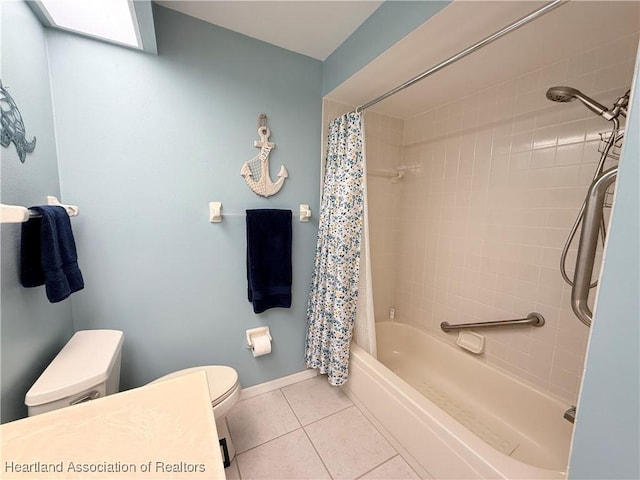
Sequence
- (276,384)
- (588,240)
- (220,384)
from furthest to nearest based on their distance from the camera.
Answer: (276,384)
(220,384)
(588,240)

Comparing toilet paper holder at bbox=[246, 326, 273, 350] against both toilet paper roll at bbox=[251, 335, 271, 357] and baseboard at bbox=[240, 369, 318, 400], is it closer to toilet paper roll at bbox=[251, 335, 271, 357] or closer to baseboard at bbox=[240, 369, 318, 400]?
toilet paper roll at bbox=[251, 335, 271, 357]

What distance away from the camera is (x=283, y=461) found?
52.4 inches

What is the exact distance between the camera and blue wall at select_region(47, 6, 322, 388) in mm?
1225

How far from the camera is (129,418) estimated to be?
0.66m

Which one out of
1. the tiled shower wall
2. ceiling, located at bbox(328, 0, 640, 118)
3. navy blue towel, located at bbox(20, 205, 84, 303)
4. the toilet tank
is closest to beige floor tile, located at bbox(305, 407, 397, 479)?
the tiled shower wall

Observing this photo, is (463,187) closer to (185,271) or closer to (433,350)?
(433,350)

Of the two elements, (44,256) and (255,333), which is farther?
(255,333)

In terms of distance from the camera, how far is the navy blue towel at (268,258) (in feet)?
5.29

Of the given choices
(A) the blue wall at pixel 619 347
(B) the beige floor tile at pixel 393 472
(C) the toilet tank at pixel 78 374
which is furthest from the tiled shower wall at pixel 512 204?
(C) the toilet tank at pixel 78 374

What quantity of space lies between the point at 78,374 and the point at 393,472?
5.01 ft

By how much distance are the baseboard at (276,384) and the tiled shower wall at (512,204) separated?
1069mm

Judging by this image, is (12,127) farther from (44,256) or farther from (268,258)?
(268,258)

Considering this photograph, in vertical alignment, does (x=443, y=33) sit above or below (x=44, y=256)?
above

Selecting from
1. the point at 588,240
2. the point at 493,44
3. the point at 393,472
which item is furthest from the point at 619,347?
the point at 493,44
